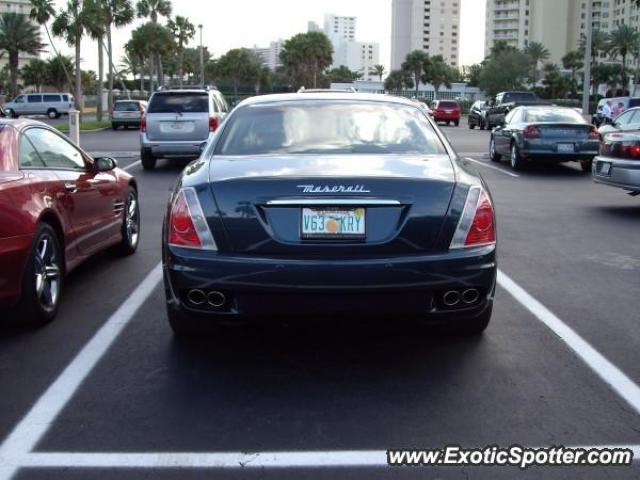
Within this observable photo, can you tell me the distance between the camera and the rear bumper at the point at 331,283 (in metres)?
4.09

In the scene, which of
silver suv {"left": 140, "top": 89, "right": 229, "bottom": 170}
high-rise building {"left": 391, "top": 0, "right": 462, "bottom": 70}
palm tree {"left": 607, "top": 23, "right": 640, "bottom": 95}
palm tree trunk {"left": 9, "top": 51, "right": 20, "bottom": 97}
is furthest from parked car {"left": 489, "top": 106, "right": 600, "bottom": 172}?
high-rise building {"left": 391, "top": 0, "right": 462, "bottom": 70}

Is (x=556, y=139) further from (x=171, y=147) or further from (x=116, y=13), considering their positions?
(x=116, y=13)

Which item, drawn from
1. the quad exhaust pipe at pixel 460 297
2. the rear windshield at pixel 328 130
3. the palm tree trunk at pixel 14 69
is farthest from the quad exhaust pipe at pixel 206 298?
the palm tree trunk at pixel 14 69

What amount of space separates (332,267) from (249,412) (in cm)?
83

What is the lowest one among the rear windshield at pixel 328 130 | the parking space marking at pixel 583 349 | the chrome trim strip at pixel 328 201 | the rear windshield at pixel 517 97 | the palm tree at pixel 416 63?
the parking space marking at pixel 583 349

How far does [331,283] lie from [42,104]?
6141 centimetres

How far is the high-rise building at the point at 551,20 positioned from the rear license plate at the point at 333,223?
148 m

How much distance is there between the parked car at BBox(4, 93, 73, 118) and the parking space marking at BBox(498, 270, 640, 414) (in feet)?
193

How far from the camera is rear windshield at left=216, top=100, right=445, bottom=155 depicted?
5.04 m

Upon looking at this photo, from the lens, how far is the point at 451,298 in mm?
4266

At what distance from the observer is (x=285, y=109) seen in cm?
544

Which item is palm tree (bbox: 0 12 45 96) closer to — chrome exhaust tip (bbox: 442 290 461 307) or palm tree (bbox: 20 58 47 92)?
palm tree (bbox: 20 58 47 92)

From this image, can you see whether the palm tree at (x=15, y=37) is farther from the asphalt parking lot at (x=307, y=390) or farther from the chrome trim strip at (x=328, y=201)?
the chrome trim strip at (x=328, y=201)

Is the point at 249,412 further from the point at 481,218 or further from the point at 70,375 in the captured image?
the point at 481,218
